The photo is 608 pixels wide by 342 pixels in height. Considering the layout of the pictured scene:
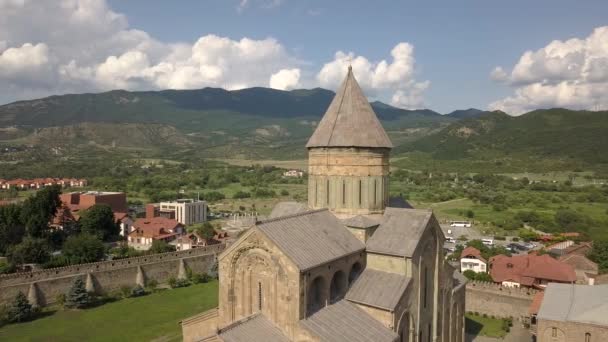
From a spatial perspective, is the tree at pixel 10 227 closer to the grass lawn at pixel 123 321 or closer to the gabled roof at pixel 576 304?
the grass lawn at pixel 123 321

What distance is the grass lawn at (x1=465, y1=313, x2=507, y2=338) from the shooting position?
85.1 ft

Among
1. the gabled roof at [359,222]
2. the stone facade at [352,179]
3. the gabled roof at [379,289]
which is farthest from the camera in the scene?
Result: the stone facade at [352,179]

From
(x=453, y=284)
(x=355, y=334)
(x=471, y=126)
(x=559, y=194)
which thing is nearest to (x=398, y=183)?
(x=559, y=194)

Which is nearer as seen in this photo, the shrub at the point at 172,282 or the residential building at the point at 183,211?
the shrub at the point at 172,282

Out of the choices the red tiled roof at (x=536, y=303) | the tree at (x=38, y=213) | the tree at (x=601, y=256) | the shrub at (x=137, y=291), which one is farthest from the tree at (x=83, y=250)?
→ the tree at (x=601, y=256)

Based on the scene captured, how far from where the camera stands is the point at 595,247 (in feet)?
142

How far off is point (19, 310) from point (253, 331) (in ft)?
66.1

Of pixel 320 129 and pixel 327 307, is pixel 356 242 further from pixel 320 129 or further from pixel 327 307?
pixel 320 129

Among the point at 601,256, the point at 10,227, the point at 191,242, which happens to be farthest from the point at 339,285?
the point at 10,227

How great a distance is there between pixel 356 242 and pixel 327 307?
3176 millimetres

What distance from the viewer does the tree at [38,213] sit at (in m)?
42.4

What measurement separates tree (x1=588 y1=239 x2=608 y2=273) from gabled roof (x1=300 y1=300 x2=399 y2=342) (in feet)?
106

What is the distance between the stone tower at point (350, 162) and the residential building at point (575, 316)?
10395 mm

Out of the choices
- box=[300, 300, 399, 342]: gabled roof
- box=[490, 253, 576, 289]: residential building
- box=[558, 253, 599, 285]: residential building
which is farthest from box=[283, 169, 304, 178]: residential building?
box=[300, 300, 399, 342]: gabled roof
